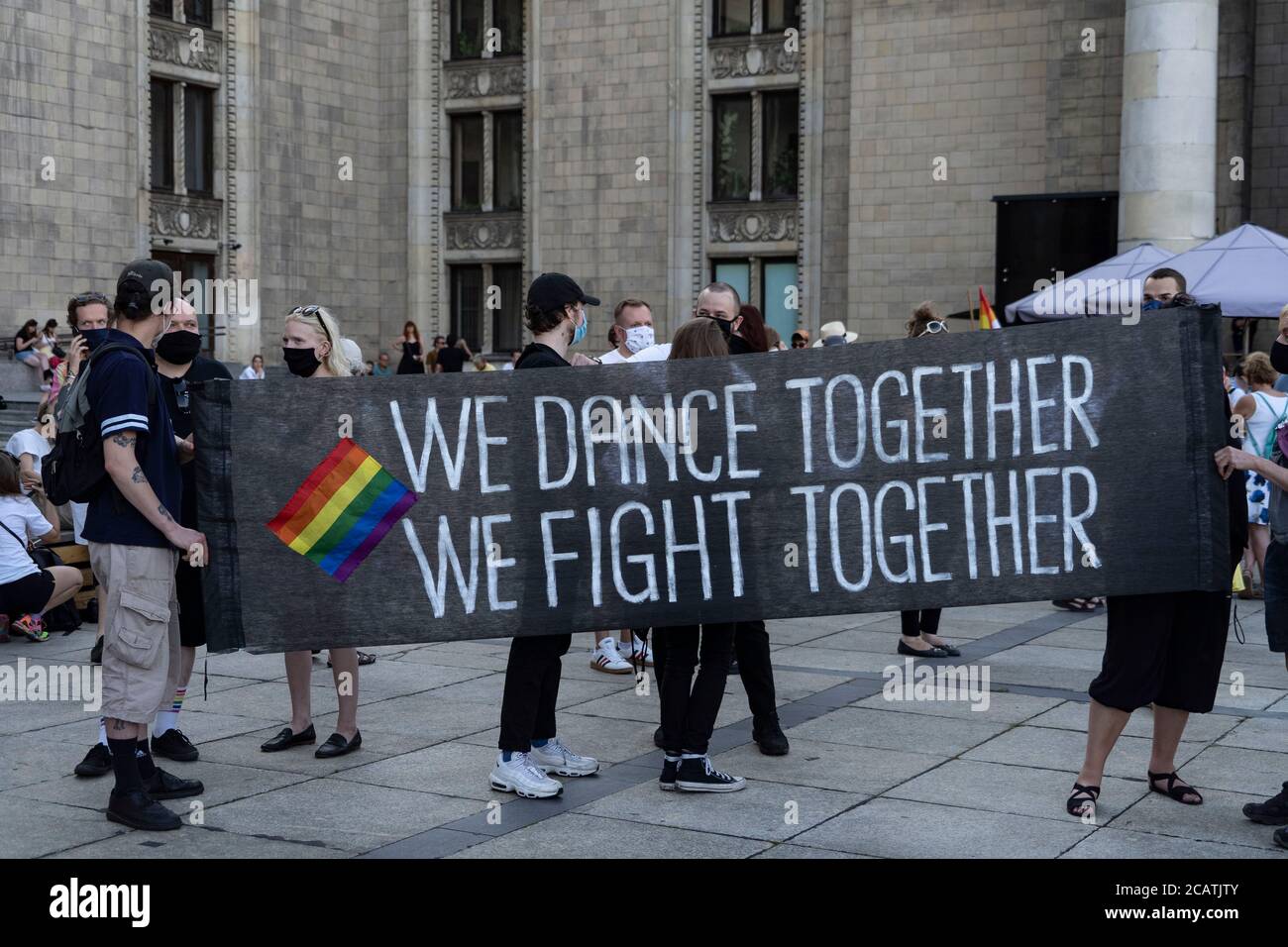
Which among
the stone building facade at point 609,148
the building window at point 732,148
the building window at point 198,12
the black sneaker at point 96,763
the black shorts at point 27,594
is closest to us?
the black sneaker at point 96,763

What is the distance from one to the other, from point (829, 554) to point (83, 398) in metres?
3.27

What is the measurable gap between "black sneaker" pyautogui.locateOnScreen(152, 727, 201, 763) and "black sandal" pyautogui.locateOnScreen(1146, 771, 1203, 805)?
4.53m

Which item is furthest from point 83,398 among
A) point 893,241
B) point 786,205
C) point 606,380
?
point 786,205

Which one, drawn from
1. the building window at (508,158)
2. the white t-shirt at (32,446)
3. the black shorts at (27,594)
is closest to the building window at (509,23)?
the building window at (508,158)

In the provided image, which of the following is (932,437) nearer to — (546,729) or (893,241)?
(546,729)

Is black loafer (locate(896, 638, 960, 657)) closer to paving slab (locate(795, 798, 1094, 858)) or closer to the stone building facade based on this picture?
paving slab (locate(795, 798, 1094, 858))

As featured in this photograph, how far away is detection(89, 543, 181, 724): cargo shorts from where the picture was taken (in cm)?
632

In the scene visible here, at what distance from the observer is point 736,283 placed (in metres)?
31.8

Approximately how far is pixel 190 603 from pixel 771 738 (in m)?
2.90

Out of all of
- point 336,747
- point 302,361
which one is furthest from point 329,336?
point 336,747

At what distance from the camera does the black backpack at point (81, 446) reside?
20.5 ft

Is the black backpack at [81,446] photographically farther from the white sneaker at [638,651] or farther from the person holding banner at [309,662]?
the white sneaker at [638,651]

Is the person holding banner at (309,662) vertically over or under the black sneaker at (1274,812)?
over

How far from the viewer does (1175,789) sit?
6.65 m
